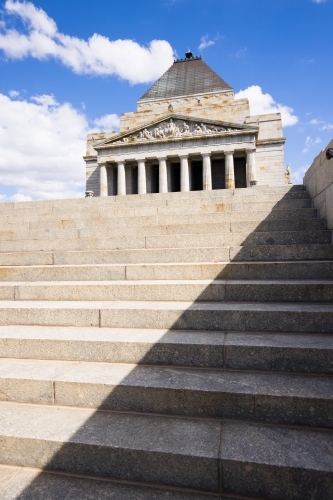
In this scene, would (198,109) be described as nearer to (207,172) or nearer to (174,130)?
(174,130)

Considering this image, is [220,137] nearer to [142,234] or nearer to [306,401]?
[142,234]

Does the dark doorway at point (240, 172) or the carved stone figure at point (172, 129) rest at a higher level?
the carved stone figure at point (172, 129)

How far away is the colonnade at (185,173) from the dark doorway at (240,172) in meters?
3.33

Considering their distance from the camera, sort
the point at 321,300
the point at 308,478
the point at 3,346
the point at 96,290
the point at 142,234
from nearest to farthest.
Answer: the point at 308,478 < the point at 3,346 < the point at 321,300 < the point at 96,290 < the point at 142,234

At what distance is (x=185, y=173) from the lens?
29641mm

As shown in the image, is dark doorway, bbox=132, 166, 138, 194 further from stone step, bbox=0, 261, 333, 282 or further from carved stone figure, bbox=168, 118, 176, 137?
stone step, bbox=0, 261, 333, 282

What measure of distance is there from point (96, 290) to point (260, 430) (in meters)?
2.97

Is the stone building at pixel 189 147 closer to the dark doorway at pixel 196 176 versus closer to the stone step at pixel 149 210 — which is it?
the dark doorway at pixel 196 176

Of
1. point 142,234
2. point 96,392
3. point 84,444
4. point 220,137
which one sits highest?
point 220,137

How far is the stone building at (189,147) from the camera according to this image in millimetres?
28906

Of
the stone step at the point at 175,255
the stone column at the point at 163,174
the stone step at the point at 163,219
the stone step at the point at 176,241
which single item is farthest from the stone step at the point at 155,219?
the stone column at the point at 163,174

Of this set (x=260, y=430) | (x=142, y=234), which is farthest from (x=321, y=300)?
(x=142, y=234)

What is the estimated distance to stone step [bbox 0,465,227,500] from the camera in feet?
7.79

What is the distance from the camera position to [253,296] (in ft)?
14.2
